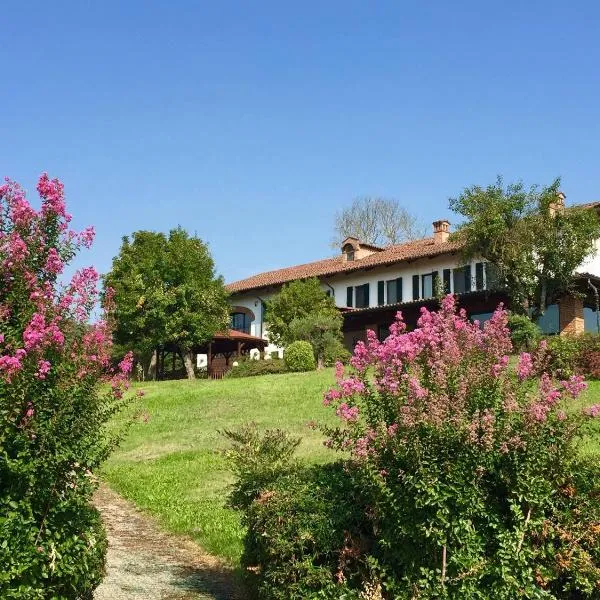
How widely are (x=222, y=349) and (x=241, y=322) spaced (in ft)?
12.3

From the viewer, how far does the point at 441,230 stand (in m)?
39.7

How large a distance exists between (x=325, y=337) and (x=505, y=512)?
88.2 ft

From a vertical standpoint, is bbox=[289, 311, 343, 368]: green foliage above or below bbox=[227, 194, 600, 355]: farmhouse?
below

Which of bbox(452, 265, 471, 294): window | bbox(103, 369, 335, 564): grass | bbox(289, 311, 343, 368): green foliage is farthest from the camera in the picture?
bbox(452, 265, 471, 294): window

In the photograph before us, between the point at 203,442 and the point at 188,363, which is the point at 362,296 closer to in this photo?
the point at 188,363

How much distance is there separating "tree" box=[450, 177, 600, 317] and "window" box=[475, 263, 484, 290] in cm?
404

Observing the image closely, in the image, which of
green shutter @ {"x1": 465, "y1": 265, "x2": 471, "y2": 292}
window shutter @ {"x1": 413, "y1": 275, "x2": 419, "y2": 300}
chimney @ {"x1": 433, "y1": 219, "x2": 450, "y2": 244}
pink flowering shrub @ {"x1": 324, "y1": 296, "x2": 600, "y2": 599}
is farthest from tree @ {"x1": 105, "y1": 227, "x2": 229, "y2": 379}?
pink flowering shrub @ {"x1": 324, "y1": 296, "x2": 600, "y2": 599}

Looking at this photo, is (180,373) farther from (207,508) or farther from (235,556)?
(235,556)

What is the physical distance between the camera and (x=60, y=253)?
19.6 feet

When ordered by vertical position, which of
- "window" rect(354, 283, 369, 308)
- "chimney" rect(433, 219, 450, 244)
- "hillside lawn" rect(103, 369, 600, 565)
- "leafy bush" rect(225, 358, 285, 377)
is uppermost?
"chimney" rect(433, 219, 450, 244)

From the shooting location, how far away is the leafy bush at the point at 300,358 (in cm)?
3066

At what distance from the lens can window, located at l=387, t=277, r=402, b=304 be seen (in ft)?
127

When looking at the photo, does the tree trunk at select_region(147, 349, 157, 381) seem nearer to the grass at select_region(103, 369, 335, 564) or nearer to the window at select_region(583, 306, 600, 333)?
the grass at select_region(103, 369, 335, 564)

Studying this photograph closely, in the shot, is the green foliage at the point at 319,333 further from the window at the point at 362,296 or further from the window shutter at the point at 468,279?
the window at the point at 362,296
